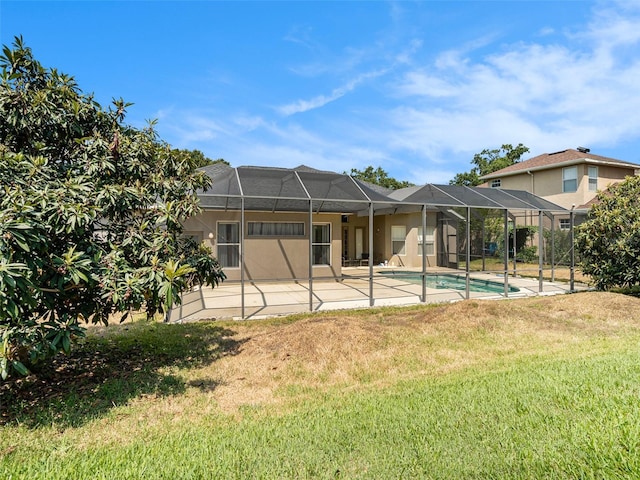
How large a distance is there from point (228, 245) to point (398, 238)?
10537 millimetres

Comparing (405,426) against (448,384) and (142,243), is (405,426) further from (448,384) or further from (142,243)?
(142,243)

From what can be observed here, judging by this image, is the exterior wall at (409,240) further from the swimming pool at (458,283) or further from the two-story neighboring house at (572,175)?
the two-story neighboring house at (572,175)

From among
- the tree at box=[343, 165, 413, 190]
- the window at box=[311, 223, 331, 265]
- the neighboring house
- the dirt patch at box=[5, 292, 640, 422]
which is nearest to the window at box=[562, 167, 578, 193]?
the neighboring house

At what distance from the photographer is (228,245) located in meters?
12.7

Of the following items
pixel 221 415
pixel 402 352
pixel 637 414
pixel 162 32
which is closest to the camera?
pixel 637 414

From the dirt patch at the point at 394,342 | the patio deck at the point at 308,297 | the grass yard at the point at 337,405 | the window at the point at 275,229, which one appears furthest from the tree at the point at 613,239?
the window at the point at 275,229

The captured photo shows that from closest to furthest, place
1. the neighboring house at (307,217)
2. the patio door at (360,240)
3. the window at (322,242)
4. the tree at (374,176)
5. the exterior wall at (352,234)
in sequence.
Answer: the neighboring house at (307,217), the window at (322,242), the exterior wall at (352,234), the patio door at (360,240), the tree at (374,176)

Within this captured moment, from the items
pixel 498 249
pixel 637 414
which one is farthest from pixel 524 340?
pixel 498 249

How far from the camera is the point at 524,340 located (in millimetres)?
6078

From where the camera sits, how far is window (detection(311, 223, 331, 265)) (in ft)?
47.8

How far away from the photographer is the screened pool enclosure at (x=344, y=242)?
9.71 metres

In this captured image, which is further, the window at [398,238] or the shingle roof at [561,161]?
the shingle roof at [561,161]

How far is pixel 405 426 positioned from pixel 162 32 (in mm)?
10202

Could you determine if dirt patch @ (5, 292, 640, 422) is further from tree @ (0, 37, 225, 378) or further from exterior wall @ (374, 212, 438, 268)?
exterior wall @ (374, 212, 438, 268)
